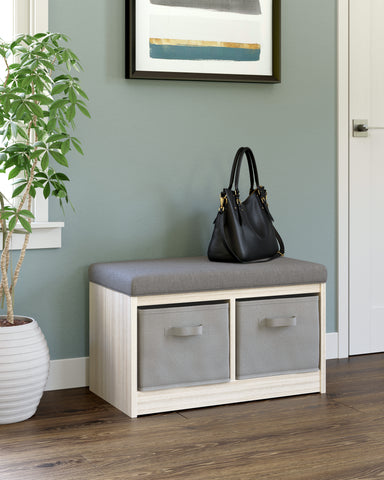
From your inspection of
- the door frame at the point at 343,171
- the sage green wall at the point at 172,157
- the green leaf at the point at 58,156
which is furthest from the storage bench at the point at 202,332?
the door frame at the point at 343,171

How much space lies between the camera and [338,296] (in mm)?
3207

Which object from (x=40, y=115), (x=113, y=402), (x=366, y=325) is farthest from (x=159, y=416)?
(x=366, y=325)

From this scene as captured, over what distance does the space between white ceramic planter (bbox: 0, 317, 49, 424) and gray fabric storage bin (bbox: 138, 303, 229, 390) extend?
1.07 feet

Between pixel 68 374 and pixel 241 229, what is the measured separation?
33.1 inches

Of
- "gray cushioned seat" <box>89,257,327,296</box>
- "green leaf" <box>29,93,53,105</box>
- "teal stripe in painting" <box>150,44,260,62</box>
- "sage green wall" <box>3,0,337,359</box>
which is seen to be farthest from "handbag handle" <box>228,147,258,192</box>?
"green leaf" <box>29,93,53,105</box>

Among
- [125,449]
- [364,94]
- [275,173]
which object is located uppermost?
[364,94]

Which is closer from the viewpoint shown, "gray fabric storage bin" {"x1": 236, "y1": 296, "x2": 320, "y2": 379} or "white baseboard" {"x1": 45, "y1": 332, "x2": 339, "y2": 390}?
"gray fabric storage bin" {"x1": 236, "y1": 296, "x2": 320, "y2": 379}

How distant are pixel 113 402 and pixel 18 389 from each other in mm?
366

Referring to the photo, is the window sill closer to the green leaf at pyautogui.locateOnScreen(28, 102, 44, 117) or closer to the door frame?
the green leaf at pyautogui.locateOnScreen(28, 102, 44, 117)

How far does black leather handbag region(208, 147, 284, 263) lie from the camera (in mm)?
2641

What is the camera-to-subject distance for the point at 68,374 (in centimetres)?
275

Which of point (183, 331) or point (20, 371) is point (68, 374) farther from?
point (183, 331)

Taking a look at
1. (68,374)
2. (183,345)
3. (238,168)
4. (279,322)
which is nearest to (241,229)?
(238,168)

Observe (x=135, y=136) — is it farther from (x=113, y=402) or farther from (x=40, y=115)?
(x=113, y=402)
